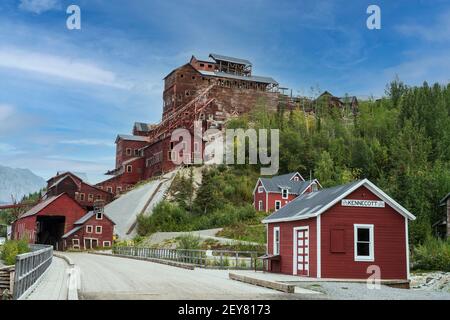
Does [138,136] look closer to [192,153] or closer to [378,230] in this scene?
[192,153]

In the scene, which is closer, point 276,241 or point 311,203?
point 311,203

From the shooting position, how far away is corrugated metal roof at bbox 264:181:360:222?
22.2 metres

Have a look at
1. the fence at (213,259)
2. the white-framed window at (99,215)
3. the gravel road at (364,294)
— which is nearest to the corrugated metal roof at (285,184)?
the white-framed window at (99,215)

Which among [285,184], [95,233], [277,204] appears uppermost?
[285,184]

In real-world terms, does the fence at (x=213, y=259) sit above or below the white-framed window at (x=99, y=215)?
below

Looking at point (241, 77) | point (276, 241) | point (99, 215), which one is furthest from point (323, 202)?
point (241, 77)

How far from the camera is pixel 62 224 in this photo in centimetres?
7238

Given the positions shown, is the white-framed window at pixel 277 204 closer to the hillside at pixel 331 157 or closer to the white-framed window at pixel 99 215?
the hillside at pixel 331 157

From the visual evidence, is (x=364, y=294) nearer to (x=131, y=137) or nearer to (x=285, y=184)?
(x=285, y=184)

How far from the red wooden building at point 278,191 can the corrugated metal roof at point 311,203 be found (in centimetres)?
3756

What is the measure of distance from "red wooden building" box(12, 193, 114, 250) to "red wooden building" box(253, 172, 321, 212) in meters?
18.7

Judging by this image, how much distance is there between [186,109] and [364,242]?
7136 centimetres

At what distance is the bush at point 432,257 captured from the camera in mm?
28775

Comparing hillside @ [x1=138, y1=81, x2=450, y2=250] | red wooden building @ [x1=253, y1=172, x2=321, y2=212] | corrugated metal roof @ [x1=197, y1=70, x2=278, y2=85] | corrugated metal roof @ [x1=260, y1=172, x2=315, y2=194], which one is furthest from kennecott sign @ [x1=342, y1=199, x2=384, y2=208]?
corrugated metal roof @ [x1=197, y1=70, x2=278, y2=85]
